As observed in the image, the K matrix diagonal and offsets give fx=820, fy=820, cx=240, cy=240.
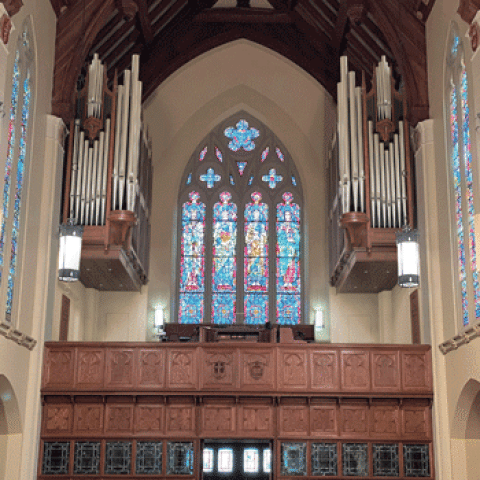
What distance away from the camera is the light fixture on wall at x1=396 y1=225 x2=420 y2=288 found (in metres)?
13.0

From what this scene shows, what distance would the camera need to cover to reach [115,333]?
60.3 feet

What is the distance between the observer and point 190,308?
62.9 ft

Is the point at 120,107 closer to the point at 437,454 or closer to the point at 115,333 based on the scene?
the point at 115,333

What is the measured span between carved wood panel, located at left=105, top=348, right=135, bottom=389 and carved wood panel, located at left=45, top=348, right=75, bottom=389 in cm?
63

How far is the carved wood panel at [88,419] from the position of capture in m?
13.7

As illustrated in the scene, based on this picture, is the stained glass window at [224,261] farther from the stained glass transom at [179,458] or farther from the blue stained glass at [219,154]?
the stained glass transom at [179,458]

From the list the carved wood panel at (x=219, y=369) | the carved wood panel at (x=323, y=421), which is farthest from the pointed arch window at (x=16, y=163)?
the carved wood panel at (x=323, y=421)

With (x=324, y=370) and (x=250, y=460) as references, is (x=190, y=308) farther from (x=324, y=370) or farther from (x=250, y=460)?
(x=324, y=370)

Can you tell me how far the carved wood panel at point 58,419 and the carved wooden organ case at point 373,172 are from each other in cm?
572

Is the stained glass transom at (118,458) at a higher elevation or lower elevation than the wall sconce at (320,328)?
lower

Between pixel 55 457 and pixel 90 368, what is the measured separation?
1.55m

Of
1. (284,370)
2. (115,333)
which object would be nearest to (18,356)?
(284,370)

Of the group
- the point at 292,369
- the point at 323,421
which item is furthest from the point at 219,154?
the point at 323,421

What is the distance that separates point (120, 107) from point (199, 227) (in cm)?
503
